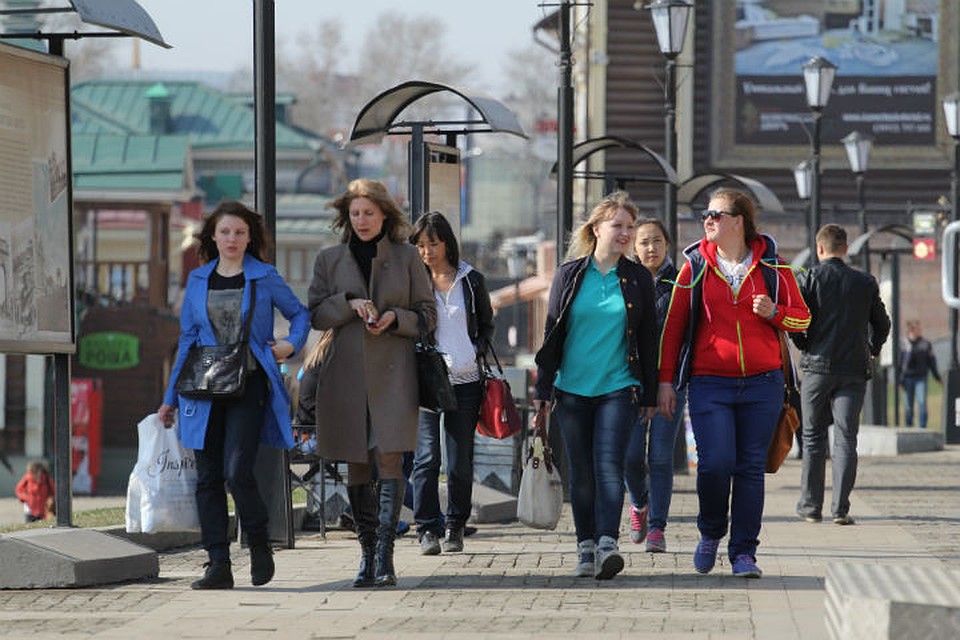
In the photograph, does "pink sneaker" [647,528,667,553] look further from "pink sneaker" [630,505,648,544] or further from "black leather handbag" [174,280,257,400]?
"black leather handbag" [174,280,257,400]

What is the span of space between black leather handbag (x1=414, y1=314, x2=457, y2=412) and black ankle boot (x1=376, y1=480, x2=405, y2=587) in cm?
40

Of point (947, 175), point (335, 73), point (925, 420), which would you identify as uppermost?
point (335, 73)

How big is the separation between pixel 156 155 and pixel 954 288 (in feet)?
151

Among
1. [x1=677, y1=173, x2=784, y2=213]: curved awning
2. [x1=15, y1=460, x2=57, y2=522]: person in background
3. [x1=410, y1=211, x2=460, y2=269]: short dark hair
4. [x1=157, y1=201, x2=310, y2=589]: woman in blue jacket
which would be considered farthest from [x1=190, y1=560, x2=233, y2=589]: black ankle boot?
[x1=15, y1=460, x2=57, y2=522]: person in background

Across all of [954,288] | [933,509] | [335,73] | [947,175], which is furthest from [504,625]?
[335,73]

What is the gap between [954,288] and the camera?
32.3 feet

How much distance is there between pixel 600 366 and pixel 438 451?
1.61 meters

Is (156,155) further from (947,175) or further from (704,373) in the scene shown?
(704,373)

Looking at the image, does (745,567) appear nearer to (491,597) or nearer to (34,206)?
(491,597)

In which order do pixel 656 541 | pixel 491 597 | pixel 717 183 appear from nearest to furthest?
pixel 491 597 → pixel 656 541 → pixel 717 183

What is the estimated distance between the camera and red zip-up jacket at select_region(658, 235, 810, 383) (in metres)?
9.83

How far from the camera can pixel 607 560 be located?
9734 millimetres

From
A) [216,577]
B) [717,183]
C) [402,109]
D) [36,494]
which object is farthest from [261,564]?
[36,494]

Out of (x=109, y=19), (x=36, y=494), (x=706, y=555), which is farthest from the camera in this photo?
(x=36, y=494)
